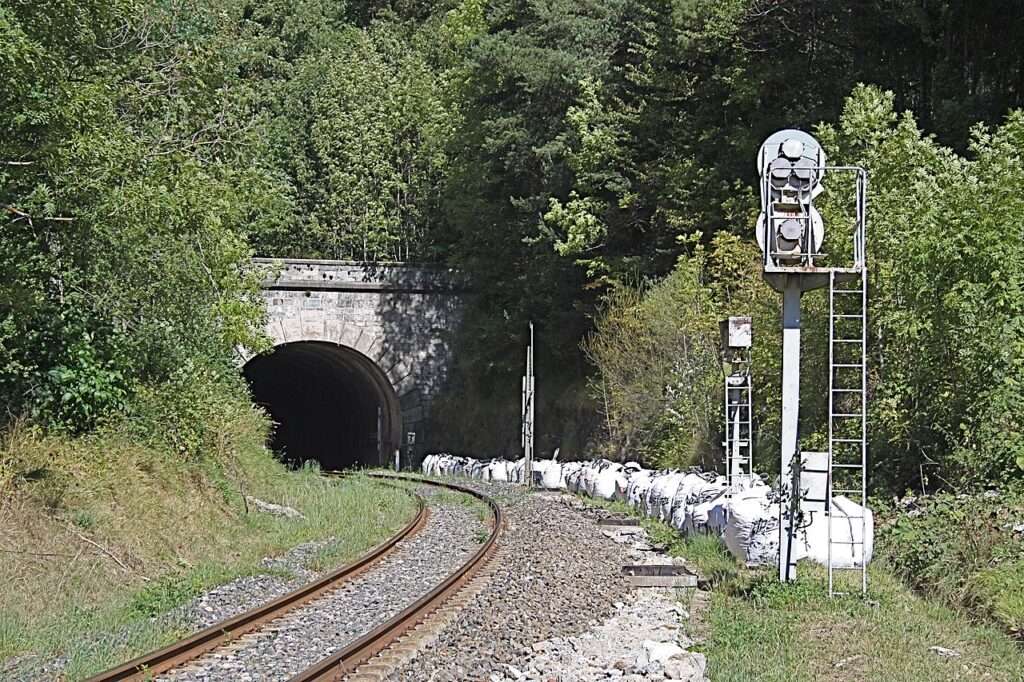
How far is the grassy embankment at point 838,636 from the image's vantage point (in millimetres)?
7691

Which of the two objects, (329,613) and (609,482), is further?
(609,482)

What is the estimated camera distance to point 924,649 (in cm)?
823

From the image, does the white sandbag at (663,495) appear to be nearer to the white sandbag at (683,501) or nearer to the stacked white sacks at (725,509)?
the stacked white sacks at (725,509)

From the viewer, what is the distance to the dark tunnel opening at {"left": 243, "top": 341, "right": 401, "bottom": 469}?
3881 centimetres

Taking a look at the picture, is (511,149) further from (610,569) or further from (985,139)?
(610,569)

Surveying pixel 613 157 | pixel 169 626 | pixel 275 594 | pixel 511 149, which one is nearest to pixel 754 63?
pixel 613 157

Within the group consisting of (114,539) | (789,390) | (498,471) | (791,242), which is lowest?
(498,471)

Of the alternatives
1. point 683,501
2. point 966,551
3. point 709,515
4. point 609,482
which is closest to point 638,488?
point 609,482

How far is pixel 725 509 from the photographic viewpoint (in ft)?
43.8

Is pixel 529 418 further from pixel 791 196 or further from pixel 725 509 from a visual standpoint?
pixel 791 196

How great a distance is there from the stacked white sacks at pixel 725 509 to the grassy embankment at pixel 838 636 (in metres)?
0.40

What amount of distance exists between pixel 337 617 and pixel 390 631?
127cm

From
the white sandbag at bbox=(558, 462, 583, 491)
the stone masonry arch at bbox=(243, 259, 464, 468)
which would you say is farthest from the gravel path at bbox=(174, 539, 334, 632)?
the stone masonry arch at bbox=(243, 259, 464, 468)

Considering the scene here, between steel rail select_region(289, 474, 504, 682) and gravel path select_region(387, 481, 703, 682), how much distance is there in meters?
0.29
